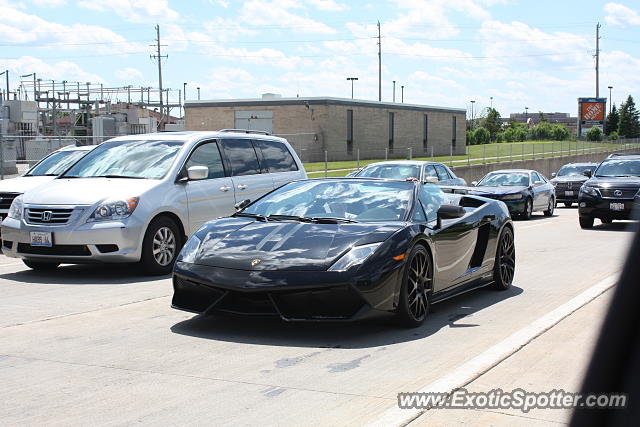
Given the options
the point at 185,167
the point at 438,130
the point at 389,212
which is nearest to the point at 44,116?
the point at 438,130

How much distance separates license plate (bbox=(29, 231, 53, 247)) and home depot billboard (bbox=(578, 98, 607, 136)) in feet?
339

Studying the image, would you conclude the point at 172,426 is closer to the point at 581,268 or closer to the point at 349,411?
the point at 349,411

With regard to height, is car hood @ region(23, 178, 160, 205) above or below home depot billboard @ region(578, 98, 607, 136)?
below

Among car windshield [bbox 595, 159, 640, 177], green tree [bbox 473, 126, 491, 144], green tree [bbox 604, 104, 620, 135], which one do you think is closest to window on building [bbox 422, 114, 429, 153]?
car windshield [bbox 595, 159, 640, 177]

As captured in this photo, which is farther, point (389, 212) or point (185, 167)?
point (185, 167)

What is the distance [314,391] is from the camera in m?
4.86

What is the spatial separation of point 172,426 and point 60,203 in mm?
6183

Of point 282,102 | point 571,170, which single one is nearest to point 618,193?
point 571,170

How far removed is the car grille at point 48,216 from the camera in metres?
9.66

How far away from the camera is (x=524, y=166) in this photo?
49.6 m

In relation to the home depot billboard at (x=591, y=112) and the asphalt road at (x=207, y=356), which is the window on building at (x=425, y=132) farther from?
the asphalt road at (x=207, y=356)

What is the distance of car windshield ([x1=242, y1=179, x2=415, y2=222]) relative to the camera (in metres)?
7.28

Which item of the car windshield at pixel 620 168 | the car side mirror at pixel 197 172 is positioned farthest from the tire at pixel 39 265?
the car windshield at pixel 620 168

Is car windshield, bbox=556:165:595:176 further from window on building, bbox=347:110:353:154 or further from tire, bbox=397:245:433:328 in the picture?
tire, bbox=397:245:433:328
